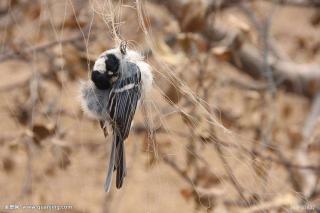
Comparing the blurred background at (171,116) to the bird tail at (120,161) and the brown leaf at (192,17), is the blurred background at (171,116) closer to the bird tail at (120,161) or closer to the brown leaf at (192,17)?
the brown leaf at (192,17)

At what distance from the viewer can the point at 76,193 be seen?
13.5 ft

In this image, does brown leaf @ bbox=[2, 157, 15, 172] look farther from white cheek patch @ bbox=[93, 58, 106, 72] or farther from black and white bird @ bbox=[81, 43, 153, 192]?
white cheek patch @ bbox=[93, 58, 106, 72]

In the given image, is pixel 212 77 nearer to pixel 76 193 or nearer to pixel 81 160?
pixel 81 160

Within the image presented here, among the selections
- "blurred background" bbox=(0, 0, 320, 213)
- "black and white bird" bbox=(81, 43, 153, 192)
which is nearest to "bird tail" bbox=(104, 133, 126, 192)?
"black and white bird" bbox=(81, 43, 153, 192)

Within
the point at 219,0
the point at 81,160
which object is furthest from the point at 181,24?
the point at 81,160

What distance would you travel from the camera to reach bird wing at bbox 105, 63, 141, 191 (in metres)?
1.66

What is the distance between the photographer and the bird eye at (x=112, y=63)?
1645mm

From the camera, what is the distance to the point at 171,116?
269 cm

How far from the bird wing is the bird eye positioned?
32mm

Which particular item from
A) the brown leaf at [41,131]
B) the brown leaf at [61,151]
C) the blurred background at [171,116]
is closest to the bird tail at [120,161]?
the blurred background at [171,116]

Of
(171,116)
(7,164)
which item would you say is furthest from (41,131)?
(7,164)

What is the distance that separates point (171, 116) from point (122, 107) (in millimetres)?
1039

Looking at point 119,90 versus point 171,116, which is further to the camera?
point 171,116

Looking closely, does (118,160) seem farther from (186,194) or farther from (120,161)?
(186,194)
